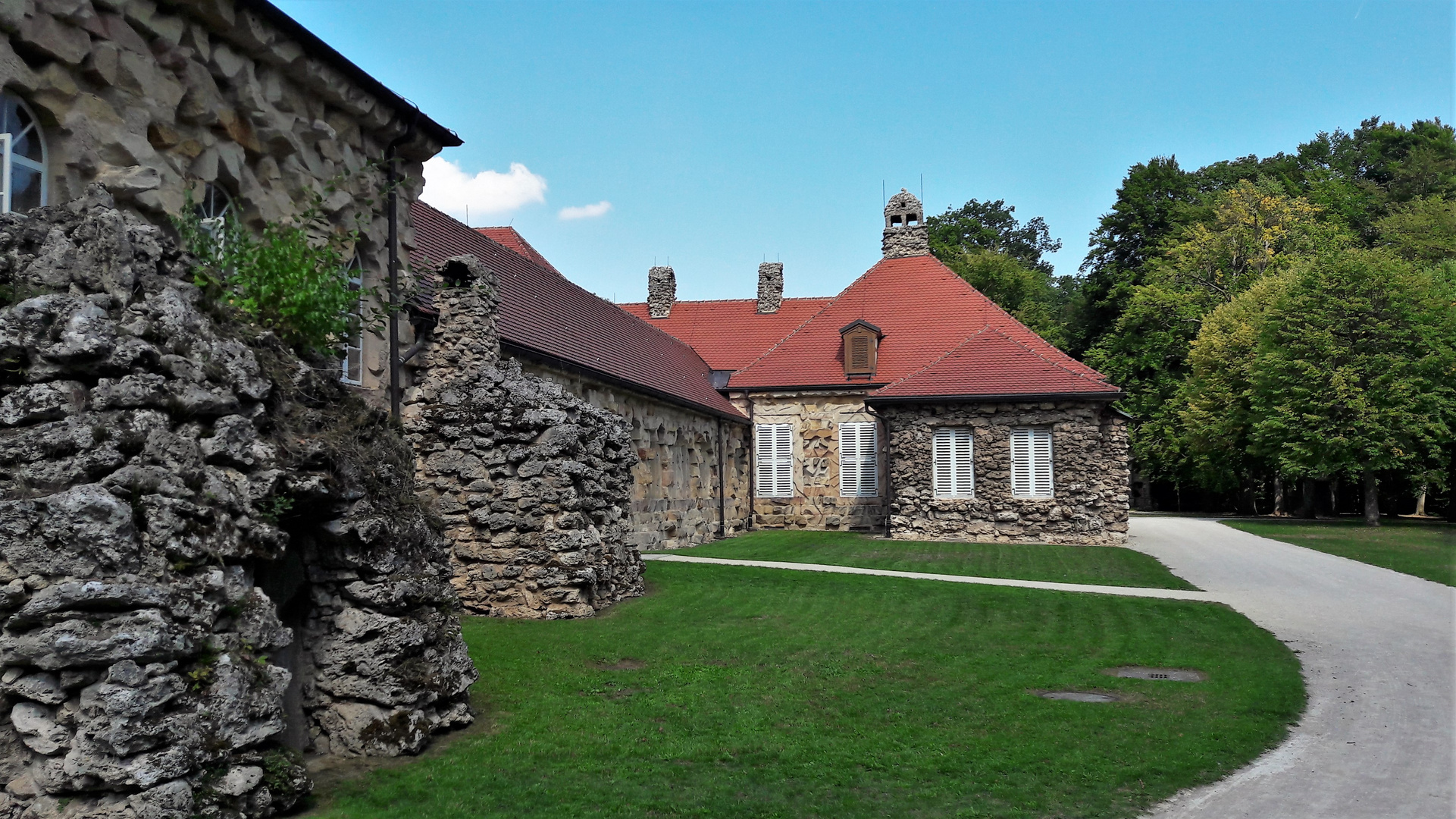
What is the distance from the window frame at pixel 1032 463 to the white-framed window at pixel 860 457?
18.1ft

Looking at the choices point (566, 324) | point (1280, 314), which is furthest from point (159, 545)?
point (1280, 314)

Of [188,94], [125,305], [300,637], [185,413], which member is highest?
[188,94]

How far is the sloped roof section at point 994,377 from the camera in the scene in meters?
25.3

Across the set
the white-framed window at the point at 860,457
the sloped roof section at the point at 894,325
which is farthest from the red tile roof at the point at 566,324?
the white-framed window at the point at 860,457

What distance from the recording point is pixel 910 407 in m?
26.4

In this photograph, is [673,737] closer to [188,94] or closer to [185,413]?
[185,413]

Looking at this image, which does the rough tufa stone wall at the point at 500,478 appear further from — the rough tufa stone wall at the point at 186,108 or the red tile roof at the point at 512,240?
the red tile roof at the point at 512,240

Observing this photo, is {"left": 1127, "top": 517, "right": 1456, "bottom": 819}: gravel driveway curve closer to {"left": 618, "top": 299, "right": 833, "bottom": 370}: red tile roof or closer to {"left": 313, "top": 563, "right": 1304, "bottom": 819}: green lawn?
{"left": 313, "top": 563, "right": 1304, "bottom": 819}: green lawn

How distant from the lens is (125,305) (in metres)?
5.47

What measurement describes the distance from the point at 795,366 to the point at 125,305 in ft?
88.4

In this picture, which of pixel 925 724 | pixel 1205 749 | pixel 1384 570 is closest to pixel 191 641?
pixel 925 724

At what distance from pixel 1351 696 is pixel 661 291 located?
3031 cm

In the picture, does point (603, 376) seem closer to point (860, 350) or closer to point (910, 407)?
point (910, 407)

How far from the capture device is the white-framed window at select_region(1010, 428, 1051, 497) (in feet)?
84.4
